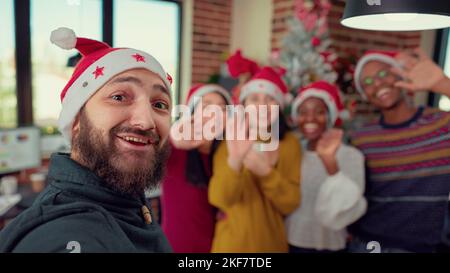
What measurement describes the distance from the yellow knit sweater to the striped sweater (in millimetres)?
286

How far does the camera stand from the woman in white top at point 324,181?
1.28 m

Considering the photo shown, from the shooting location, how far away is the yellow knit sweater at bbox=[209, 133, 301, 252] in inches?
50.3

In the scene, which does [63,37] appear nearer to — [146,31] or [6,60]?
[146,31]

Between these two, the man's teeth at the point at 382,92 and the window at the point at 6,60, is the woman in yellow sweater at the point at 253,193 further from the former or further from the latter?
the window at the point at 6,60

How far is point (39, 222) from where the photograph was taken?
483 mm

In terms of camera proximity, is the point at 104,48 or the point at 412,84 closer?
the point at 104,48

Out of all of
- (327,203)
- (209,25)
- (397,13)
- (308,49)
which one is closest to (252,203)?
(327,203)

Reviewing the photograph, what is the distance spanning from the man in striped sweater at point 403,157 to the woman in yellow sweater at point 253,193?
0.29 meters

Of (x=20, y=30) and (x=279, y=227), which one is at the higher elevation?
(x=20, y=30)

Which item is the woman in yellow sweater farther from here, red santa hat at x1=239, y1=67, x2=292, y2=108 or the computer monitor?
the computer monitor

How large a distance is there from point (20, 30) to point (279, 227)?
131 centimetres

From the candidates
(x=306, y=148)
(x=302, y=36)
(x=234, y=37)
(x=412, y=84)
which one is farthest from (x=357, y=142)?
(x=234, y=37)

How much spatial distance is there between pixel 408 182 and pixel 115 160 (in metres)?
0.98

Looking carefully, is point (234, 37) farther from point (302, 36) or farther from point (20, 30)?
point (20, 30)
